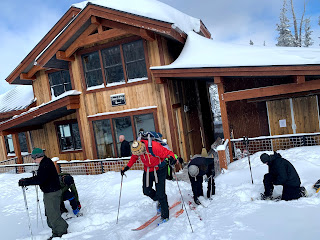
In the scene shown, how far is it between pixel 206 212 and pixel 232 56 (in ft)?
20.7

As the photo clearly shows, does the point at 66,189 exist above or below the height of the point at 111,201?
above

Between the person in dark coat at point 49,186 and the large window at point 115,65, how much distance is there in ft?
21.2

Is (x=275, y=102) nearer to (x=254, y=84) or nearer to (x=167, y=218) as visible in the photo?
(x=254, y=84)

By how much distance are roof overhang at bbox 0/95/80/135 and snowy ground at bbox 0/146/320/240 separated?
3815 mm

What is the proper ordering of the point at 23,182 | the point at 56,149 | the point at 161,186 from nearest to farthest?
the point at 23,182, the point at 161,186, the point at 56,149

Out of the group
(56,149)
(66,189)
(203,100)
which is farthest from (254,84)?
(56,149)

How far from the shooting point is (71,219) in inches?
243

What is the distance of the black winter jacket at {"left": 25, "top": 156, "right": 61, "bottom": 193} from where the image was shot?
490 centimetres

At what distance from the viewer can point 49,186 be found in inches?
199

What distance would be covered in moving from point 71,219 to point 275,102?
9066mm

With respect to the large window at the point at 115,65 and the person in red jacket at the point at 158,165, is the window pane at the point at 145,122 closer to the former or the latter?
the large window at the point at 115,65

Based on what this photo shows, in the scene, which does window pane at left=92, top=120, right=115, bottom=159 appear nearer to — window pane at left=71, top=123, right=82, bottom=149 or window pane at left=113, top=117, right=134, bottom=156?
window pane at left=113, top=117, right=134, bottom=156

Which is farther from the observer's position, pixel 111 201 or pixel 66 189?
pixel 111 201

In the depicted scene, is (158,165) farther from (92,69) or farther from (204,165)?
(92,69)
